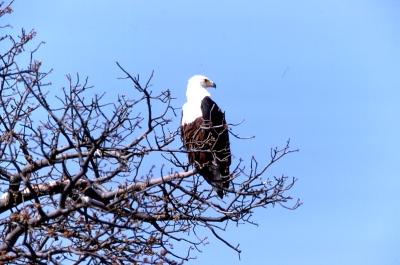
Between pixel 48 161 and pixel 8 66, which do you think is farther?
pixel 8 66

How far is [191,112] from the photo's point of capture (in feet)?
33.3

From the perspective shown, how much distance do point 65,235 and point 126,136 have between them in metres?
1.65

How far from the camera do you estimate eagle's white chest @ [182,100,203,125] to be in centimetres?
1005

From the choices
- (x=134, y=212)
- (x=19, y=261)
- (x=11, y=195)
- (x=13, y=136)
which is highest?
(x=13, y=136)

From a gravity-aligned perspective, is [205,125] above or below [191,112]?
below

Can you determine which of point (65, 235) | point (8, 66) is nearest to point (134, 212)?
point (65, 235)

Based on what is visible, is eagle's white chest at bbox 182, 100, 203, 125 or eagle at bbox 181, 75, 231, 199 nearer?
eagle at bbox 181, 75, 231, 199

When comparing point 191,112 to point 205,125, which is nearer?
point 205,125

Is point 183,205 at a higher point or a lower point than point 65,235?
higher

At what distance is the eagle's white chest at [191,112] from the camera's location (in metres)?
10.1

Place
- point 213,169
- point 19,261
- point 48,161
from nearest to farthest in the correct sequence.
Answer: point 19,261 < point 48,161 < point 213,169

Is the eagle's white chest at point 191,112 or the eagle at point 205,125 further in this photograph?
the eagle's white chest at point 191,112

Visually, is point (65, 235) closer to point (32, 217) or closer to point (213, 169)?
point (32, 217)

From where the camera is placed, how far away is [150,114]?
7262mm
